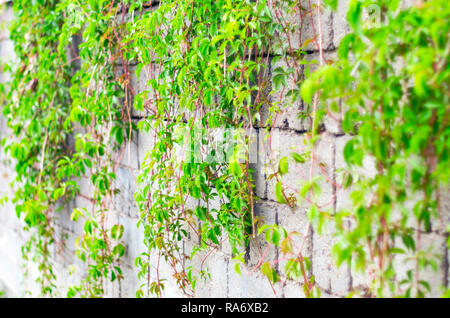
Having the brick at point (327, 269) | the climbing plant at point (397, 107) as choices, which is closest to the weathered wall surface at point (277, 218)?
the brick at point (327, 269)

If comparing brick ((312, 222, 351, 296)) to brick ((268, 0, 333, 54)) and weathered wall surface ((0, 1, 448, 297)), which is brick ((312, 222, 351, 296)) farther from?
→ brick ((268, 0, 333, 54))

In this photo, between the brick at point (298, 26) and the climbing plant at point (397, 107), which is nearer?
the climbing plant at point (397, 107)

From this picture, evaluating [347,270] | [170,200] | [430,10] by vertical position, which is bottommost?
[347,270]

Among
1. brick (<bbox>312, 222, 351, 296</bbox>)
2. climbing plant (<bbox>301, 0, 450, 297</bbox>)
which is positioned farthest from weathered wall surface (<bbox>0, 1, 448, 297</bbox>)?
climbing plant (<bbox>301, 0, 450, 297</bbox>)

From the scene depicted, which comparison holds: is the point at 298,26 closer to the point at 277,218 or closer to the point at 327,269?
the point at 277,218

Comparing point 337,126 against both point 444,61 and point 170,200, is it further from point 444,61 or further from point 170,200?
point 170,200

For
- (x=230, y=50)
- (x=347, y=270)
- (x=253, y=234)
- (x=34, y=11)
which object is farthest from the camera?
(x=34, y=11)

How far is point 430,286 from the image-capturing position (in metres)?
1.29

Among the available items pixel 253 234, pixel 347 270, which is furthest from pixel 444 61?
pixel 253 234

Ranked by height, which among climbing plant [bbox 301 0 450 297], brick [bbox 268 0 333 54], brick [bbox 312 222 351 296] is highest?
brick [bbox 268 0 333 54]

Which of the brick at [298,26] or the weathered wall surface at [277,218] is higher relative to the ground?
the brick at [298,26]

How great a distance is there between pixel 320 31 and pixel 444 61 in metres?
0.47

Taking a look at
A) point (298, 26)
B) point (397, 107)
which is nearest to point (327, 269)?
point (397, 107)

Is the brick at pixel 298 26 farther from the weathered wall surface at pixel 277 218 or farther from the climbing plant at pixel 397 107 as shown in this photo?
the climbing plant at pixel 397 107
